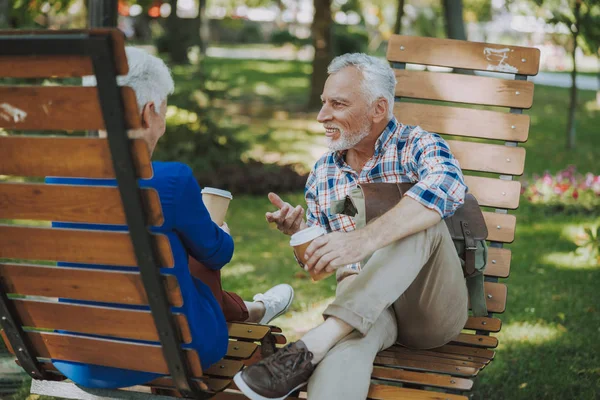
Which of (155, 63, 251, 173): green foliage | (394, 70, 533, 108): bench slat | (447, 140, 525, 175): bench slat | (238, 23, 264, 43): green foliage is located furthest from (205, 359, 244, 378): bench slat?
(238, 23, 264, 43): green foliage

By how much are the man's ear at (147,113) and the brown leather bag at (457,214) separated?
37.8 inches

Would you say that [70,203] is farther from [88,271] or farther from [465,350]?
[465,350]

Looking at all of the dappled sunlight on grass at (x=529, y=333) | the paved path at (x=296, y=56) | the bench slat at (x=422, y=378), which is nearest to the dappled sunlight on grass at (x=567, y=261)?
the dappled sunlight on grass at (x=529, y=333)

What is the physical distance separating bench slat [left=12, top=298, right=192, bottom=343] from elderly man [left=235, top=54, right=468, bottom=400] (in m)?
0.35

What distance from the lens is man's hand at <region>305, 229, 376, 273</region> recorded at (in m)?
2.76

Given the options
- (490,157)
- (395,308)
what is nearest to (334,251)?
(395,308)

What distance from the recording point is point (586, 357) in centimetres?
415

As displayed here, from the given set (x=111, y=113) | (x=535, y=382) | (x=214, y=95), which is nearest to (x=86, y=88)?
(x=111, y=113)

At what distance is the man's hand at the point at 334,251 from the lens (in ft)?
9.04

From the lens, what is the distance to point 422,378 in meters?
2.79

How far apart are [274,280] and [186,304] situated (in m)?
3.19

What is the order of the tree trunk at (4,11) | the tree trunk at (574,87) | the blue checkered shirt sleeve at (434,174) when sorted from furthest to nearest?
the tree trunk at (574,87) → the tree trunk at (4,11) → the blue checkered shirt sleeve at (434,174)

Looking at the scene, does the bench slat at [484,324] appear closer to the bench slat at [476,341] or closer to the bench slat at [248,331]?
the bench slat at [476,341]

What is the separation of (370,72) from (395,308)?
3.48ft
